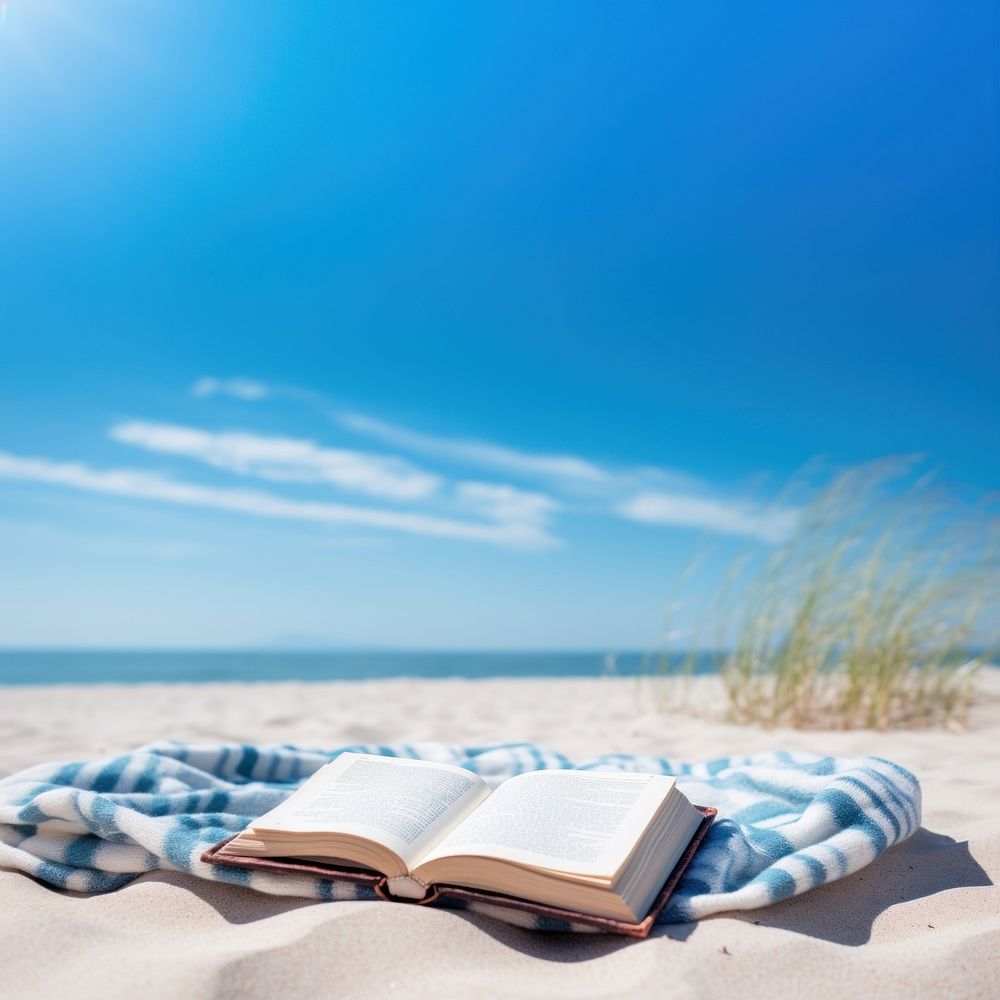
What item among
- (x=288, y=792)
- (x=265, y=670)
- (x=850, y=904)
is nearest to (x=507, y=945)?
(x=850, y=904)

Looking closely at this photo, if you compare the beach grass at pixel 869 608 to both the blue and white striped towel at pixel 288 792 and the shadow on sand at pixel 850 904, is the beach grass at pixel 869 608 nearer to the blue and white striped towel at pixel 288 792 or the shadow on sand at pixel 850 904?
the blue and white striped towel at pixel 288 792

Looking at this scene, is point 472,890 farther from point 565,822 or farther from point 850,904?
point 850,904

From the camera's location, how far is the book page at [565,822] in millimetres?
946

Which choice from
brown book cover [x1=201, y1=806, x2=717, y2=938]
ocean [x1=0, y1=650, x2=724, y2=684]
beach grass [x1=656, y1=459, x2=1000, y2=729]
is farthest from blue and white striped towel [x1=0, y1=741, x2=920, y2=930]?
ocean [x1=0, y1=650, x2=724, y2=684]

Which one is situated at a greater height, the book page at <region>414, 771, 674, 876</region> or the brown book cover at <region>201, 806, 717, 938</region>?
the book page at <region>414, 771, 674, 876</region>

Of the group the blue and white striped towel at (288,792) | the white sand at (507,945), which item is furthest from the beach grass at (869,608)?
the blue and white striped towel at (288,792)

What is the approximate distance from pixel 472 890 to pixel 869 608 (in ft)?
8.23

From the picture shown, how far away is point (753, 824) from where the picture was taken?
134cm

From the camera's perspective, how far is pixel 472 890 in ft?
3.29

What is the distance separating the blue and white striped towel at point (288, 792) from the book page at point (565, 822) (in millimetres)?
100

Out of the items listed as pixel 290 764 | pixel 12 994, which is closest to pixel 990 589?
pixel 290 764

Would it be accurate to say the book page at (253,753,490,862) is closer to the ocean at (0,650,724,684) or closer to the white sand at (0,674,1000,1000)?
the white sand at (0,674,1000,1000)

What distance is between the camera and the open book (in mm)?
946

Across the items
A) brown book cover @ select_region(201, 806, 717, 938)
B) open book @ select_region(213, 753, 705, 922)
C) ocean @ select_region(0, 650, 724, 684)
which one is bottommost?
ocean @ select_region(0, 650, 724, 684)
